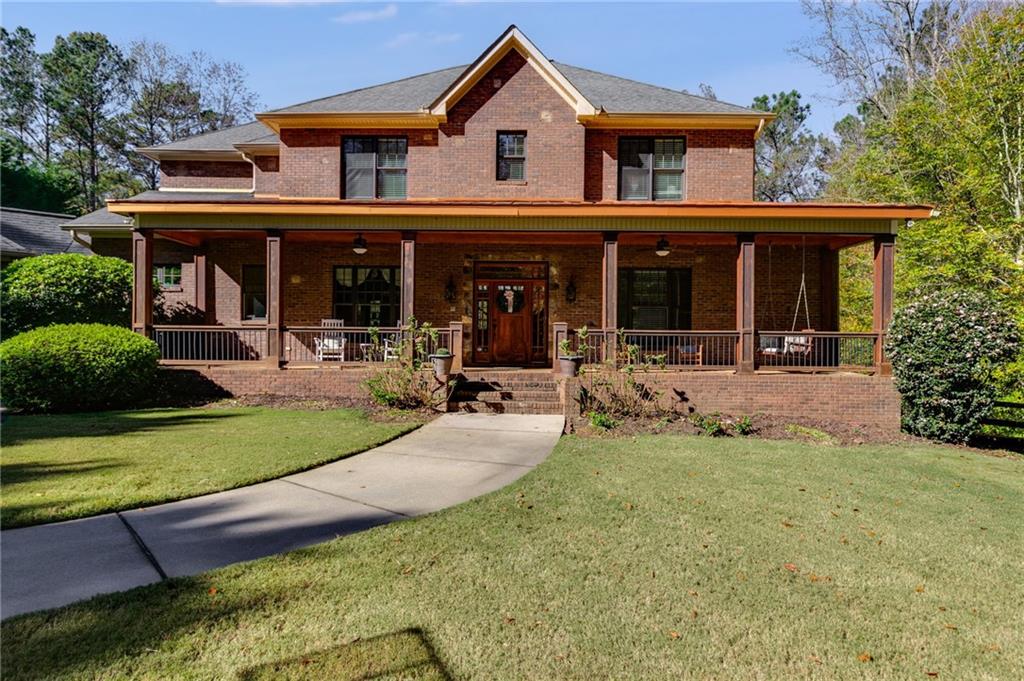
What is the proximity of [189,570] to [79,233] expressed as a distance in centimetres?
1831

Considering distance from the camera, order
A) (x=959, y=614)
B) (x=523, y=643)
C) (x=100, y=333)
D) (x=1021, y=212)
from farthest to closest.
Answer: (x=1021, y=212) < (x=100, y=333) < (x=959, y=614) < (x=523, y=643)

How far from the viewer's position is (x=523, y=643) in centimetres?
304

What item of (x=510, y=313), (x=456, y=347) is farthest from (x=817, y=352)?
(x=456, y=347)

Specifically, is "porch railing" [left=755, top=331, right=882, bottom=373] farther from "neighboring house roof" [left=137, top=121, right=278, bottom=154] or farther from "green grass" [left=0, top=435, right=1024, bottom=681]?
"neighboring house roof" [left=137, top=121, right=278, bottom=154]

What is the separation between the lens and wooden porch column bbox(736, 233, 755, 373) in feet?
38.6

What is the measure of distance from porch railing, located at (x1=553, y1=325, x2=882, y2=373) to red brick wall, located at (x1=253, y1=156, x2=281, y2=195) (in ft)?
32.4

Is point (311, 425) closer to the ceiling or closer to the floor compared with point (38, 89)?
closer to the floor

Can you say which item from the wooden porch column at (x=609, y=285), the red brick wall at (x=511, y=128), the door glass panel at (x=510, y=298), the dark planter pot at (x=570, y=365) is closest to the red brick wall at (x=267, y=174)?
the red brick wall at (x=511, y=128)

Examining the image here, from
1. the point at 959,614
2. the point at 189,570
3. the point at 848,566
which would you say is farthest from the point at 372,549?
the point at 959,614

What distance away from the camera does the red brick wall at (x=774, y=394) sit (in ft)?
36.0

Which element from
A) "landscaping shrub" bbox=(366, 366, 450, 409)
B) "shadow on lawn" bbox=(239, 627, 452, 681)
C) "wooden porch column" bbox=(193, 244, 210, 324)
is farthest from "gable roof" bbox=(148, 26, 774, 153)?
"shadow on lawn" bbox=(239, 627, 452, 681)

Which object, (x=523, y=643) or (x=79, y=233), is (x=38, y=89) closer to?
(x=79, y=233)

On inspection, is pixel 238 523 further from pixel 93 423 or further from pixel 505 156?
pixel 505 156

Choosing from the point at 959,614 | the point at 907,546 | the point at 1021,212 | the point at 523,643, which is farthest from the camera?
the point at 1021,212
